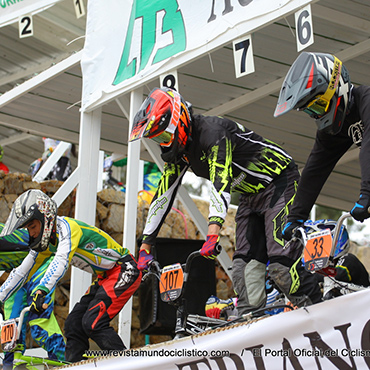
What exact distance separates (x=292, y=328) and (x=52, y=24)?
33.2 ft

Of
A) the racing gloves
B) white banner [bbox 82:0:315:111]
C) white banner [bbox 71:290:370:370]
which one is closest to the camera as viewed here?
white banner [bbox 71:290:370:370]

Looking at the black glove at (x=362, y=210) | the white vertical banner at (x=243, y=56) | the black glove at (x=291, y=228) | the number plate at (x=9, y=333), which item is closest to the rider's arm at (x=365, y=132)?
the black glove at (x=362, y=210)

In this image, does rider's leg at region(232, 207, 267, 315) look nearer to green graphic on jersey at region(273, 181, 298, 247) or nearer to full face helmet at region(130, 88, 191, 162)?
green graphic on jersey at region(273, 181, 298, 247)

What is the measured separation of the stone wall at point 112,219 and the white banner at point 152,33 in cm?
235

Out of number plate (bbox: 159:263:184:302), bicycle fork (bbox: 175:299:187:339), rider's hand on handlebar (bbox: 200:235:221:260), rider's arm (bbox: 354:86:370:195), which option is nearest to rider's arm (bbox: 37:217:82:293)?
number plate (bbox: 159:263:184:302)

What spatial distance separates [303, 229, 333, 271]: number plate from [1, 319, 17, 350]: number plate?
268 centimetres

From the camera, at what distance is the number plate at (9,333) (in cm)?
553

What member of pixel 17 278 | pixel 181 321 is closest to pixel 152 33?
pixel 17 278

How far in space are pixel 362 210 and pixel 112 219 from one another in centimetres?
697

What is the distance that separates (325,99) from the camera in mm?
4023

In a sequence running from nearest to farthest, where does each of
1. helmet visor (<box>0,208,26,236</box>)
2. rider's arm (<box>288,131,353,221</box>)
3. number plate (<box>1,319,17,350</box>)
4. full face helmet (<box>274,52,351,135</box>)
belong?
full face helmet (<box>274,52,351,135</box>)
rider's arm (<box>288,131,353,221</box>)
number plate (<box>1,319,17,350</box>)
helmet visor (<box>0,208,26,236</box>)

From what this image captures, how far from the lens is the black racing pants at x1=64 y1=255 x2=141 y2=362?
219 inches

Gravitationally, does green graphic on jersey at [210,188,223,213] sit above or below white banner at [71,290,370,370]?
above

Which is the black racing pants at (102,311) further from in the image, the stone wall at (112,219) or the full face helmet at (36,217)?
the stone wall at (112,219)
